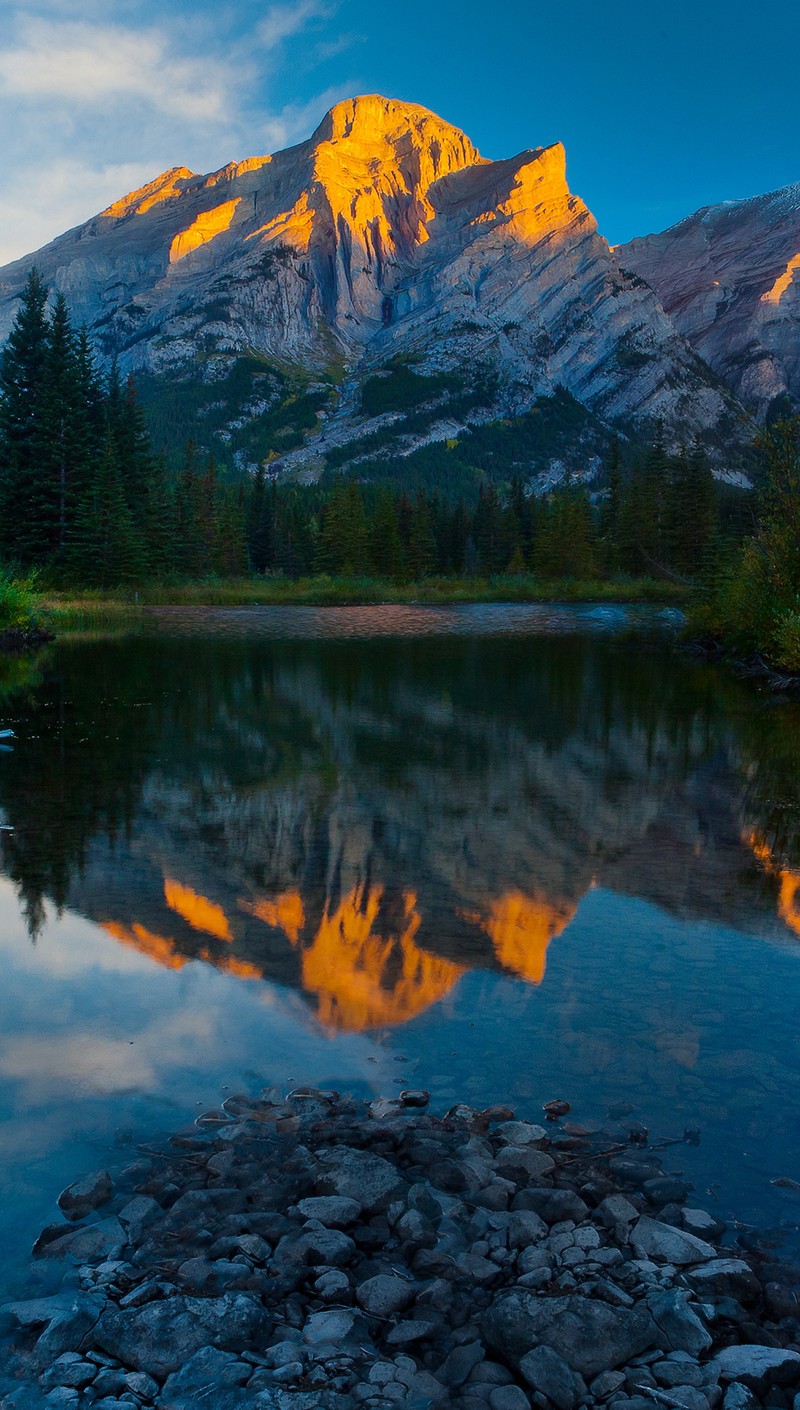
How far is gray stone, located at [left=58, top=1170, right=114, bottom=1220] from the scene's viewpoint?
4.79m

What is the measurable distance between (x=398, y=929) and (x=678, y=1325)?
5197 mm

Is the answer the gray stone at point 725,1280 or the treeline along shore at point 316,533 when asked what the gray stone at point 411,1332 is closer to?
the gray stone at point 725,1280

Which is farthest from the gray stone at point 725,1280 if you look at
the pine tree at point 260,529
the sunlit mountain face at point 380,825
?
the pine tree at point 260,529

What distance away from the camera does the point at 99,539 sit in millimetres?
60344

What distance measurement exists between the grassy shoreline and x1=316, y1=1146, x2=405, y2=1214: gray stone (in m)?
55.4

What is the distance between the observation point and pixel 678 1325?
385cm

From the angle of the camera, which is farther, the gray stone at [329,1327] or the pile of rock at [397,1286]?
the gray stone at [329,1327]

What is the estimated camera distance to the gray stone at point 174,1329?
3.70 metres

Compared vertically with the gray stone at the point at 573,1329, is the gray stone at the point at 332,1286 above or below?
below

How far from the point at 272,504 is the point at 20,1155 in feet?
361

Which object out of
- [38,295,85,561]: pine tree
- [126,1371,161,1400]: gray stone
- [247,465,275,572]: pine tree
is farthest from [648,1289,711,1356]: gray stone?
[247,465,275,572]: pine tree

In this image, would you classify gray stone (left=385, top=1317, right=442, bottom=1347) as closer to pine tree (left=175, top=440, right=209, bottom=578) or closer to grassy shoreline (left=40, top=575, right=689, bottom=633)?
grassy shoreline (left=40, top=575, right=689, bottom=633)

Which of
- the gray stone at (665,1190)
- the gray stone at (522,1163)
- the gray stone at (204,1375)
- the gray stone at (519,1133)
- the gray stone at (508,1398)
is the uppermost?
the gray stone at (204,1375)

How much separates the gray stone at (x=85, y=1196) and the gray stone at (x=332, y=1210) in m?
1.12
